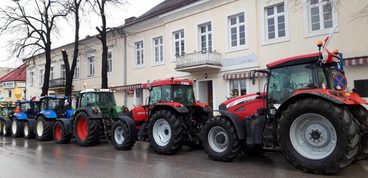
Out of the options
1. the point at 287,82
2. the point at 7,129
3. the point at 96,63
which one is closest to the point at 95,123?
the point at 287,82

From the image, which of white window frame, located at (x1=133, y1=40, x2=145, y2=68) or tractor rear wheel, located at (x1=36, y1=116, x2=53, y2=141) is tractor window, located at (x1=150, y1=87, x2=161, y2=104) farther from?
white window frame, located at (x1=133, y1=40, x2=145, y2=68)

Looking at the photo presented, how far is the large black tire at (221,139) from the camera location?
8.34m

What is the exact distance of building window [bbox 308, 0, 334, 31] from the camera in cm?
1408

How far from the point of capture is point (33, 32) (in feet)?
81.9

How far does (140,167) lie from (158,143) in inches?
90.2

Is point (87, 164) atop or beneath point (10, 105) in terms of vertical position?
beneath

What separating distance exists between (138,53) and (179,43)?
14.6 feet

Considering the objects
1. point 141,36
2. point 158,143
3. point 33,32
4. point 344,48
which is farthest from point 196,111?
point 33,32

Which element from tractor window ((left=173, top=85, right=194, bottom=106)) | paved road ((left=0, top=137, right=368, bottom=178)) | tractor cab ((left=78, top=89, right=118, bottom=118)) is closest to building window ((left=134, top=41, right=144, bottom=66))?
tractor cab ((left=78, top=89, right=118, bottom=118))

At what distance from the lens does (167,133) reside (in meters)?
10.5

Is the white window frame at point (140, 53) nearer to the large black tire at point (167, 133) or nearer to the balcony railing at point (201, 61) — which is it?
the balcony railing at point (201, 61)

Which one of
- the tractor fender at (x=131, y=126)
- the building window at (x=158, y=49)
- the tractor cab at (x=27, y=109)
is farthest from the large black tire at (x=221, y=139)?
the building window at (x=158, y=49)

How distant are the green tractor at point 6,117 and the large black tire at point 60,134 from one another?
5.87 metres

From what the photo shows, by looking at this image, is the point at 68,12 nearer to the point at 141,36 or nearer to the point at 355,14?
the point at 141,36
